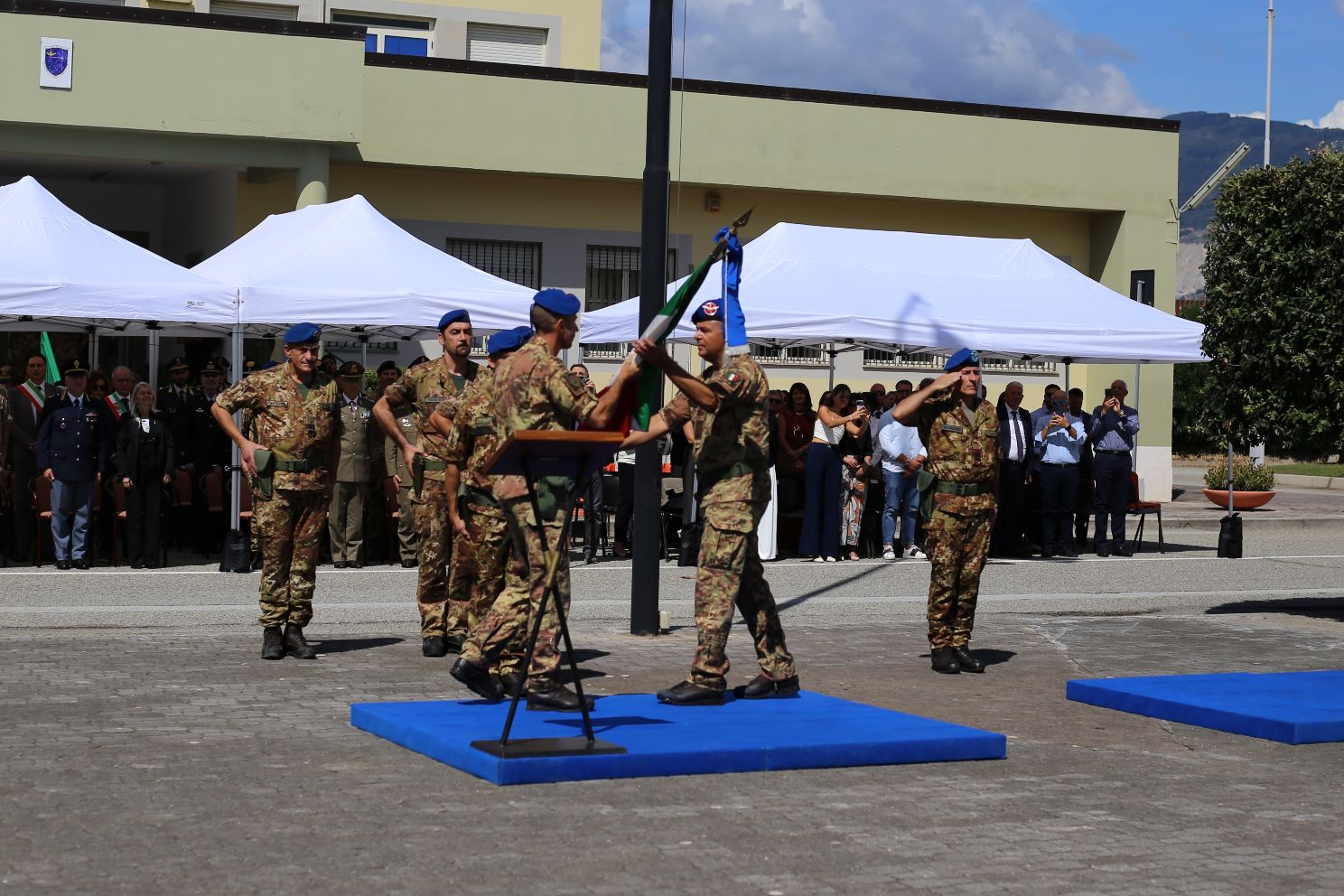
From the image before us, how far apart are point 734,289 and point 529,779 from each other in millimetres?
3353

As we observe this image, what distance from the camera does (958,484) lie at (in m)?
11.1

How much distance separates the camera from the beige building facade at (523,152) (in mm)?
24281

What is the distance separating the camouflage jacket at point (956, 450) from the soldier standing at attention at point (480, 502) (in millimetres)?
2608

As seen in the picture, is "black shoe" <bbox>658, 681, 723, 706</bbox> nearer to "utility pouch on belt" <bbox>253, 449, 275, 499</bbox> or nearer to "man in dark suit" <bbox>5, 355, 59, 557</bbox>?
"utility pouch on belt" <bbox>253, 449, 275, 499</bbox>

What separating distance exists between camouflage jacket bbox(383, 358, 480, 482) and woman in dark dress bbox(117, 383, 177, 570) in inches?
235

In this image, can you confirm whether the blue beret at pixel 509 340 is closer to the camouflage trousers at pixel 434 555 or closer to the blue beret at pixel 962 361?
the camouflage trousers at pixel 434 555

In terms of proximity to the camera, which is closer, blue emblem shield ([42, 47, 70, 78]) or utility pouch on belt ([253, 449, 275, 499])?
utility pouch on belt ([253, 449, 275, 499])

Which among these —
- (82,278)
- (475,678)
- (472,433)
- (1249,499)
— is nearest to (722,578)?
(475,678)

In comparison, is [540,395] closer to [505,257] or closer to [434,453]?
[434,453]

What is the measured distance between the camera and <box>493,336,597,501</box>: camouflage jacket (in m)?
8.60

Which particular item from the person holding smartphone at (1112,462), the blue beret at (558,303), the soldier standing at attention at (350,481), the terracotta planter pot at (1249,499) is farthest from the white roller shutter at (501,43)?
the blue beret at (558,303)

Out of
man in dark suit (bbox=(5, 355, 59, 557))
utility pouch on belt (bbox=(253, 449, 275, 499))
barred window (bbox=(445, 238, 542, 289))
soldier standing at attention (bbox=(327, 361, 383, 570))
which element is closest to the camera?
utility pouch on belt (bbox=(253, 449, 275, 499))

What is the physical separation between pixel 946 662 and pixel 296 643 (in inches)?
158

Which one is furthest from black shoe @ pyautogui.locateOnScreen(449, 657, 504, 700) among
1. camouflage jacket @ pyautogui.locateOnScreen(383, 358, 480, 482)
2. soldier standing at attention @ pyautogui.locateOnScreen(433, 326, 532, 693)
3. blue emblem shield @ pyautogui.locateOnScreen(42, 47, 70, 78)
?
blue emblem shield @ pyautogui.locateOnScreen(42, 47, 70, 78)
